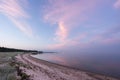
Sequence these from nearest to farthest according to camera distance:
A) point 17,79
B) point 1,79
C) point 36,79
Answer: point 1,79 < point 17,79 < point 36,79

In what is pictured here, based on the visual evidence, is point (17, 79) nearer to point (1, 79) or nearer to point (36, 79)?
point (1, 79)

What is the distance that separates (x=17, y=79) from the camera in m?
12.7

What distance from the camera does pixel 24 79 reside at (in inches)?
537

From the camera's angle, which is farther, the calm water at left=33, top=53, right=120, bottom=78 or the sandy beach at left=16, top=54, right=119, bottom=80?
the calm water at left=33, top=53, right=120, bottom=78

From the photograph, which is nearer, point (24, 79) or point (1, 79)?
point (1, 79)

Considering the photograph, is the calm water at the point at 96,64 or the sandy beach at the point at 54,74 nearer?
the sandy beach at the point at 54,74

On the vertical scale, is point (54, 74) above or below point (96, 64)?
below

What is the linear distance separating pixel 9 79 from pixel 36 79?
3.38 metres

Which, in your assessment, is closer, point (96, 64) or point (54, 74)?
point (54, 74)

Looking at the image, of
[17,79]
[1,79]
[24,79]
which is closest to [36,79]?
[24,79]

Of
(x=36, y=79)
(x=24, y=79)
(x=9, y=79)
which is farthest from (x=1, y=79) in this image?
(x=36, y=79)

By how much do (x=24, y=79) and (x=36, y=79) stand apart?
164 cm

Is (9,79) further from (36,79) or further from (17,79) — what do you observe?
(36,79)

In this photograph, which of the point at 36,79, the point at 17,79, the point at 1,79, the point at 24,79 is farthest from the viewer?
the point at 36,79
